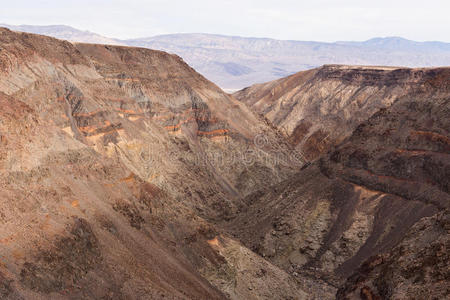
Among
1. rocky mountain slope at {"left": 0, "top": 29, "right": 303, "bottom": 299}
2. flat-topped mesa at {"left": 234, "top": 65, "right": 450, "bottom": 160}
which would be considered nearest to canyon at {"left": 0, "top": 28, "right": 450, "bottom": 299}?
rocky mountain slope at {"left": 0, "top": 29, "right": 303, "bottom": 299}

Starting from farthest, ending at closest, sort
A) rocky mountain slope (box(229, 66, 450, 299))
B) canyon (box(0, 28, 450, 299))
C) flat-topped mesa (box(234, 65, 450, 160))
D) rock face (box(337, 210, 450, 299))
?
1. flat-topped mesa (box(234, 65, 450, 160))
2. rocky mountain slope (box(229, 66, 450, 299))
3. canyon (box(0, 28, 450, 299))
4. rock face (box(337, 210, 450, 299))

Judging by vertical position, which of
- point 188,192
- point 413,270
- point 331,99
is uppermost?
point 331,99

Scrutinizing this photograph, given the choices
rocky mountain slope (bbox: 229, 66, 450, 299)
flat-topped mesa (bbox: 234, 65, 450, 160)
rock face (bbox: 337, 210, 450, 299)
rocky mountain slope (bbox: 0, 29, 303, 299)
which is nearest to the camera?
rock face (bbox: 337, 210, 450, 299)

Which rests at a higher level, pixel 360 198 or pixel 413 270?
pixel 413 270

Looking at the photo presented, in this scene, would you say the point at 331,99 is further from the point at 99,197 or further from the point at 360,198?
the point at 99,197

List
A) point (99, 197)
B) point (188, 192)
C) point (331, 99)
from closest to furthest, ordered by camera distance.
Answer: point (99, 197) → point (188, 192) → point (331, 99)

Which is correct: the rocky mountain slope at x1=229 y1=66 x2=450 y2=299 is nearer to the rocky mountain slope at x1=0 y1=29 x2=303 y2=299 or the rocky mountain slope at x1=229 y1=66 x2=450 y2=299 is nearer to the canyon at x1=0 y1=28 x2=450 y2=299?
the canyon at x1=0 y1=28 x2=450 y2=299

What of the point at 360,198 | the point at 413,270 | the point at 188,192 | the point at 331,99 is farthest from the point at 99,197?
the point at 331,99
